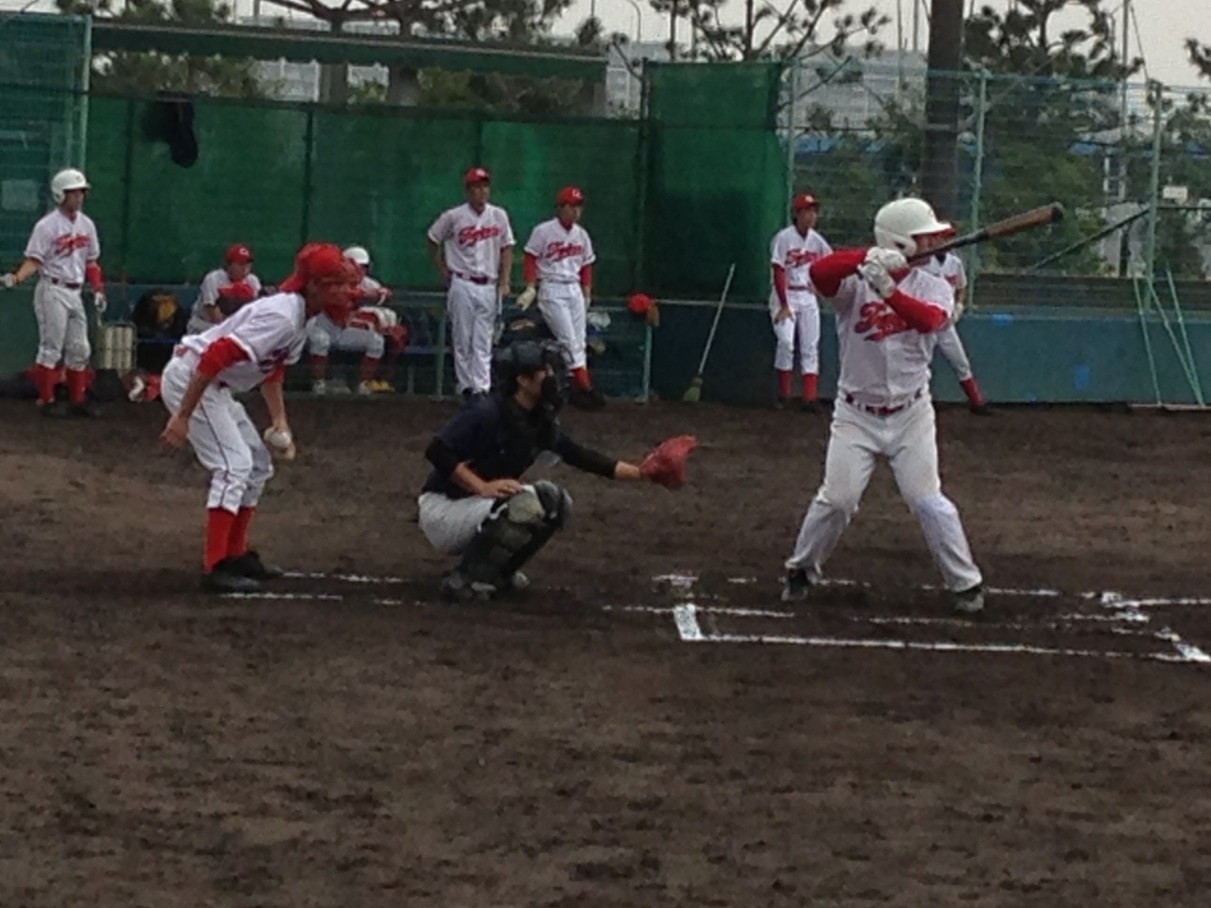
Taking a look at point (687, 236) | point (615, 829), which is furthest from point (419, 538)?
point (687, 236)

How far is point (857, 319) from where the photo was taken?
9.84 m

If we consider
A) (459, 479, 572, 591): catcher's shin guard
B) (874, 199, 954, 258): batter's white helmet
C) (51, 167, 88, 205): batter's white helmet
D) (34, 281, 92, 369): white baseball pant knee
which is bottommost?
(459, 479, 572, 591): catcher's shin guard

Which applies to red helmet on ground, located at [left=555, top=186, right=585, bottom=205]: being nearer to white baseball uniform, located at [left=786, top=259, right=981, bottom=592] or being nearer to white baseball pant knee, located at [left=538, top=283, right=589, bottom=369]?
white baseball pant knee, located at [left=538, top=283, right=589, bottom=369]

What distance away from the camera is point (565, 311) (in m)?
19.5

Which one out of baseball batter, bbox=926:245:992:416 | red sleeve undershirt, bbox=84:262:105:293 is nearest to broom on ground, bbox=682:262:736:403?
baseball batter, bbox=926:245:992:416

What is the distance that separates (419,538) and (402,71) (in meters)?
15.2

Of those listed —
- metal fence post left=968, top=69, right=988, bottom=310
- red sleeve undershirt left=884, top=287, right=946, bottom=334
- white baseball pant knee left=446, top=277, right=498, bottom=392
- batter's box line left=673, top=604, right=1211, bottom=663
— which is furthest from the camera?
metal fence post left=968, top=69, right=988, bottom=310

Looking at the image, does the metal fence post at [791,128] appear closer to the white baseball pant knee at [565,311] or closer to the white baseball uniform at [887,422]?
the white baseball pant knee at [565,311]

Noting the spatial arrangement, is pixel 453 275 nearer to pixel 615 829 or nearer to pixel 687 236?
pixel 687 236

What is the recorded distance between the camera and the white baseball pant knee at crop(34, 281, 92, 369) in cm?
1767

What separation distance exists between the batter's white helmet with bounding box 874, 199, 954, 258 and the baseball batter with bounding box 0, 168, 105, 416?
30.6 ft

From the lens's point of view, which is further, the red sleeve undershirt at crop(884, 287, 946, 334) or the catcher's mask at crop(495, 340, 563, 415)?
the catcher's mask at crop(495, 340, 563, 415)

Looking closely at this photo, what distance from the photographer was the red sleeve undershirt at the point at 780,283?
65.5ft

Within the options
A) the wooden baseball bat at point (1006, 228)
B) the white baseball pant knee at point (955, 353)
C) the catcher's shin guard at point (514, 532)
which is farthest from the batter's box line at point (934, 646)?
the white baseball pant knee at point (955, 353)
